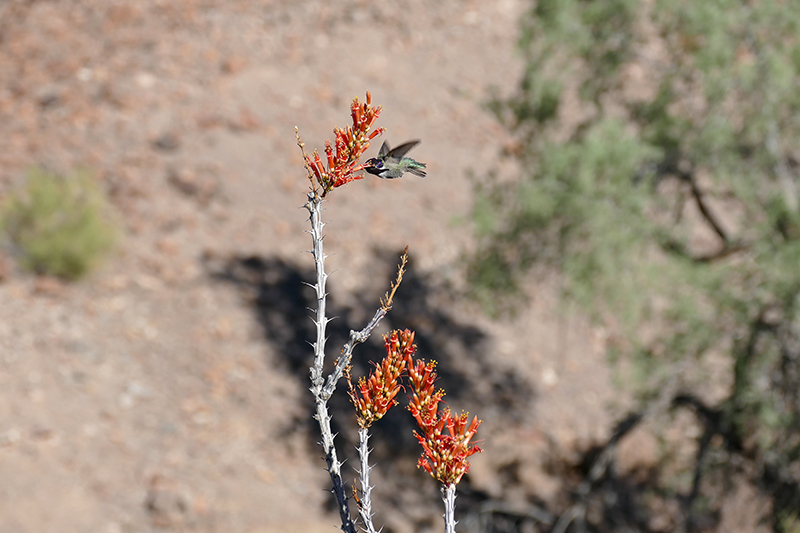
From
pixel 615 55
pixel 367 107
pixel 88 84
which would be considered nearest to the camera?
pixel 367 107

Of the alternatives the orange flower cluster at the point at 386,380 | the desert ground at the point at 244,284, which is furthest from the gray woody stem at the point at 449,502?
the desert ground at the point at 244,284

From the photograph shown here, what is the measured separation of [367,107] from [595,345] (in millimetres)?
8630

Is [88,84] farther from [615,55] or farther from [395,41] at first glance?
[615,55]

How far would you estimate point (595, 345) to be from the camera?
9.75 m

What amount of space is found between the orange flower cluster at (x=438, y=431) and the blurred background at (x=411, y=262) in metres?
4.23

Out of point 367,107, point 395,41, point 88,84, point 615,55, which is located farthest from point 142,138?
point 367,107

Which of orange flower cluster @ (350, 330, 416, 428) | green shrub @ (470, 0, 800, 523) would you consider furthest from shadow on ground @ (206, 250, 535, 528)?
orange flower cluster @ (350, 330, 416, 428)

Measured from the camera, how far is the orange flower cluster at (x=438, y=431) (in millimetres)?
1830

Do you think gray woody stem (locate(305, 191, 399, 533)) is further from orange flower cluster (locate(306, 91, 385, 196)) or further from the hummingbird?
the hummingbird

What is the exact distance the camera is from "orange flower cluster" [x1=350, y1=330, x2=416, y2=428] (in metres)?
1.84

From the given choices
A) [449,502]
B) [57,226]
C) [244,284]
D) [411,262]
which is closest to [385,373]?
[449,502]

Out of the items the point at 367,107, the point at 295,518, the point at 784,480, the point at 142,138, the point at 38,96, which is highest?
the point at 38,96

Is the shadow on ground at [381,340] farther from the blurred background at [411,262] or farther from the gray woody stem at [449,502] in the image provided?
the gray woody stem at [449,502]

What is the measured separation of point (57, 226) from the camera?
27.1 feet
